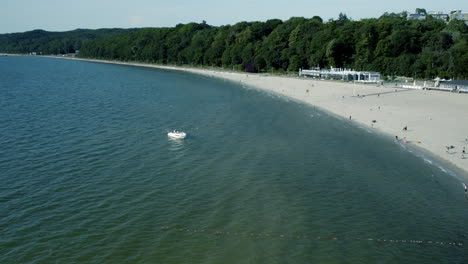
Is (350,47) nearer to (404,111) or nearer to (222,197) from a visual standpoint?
(404,111)

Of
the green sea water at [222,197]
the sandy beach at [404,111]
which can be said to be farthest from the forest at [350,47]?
the green sea water at [222,197]

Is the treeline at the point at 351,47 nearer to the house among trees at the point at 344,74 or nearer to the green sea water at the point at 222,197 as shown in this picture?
the house among trees at the point at 344,74

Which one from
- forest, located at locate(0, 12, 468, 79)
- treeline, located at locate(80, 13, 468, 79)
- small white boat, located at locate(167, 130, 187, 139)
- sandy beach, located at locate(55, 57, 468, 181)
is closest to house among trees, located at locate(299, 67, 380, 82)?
forest, located at locate(0, 12, 468, 79)

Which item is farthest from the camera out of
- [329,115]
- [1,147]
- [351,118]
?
[329,115]

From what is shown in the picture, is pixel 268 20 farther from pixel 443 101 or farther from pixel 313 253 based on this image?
pixel 313 253

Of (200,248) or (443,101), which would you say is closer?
(200,248)

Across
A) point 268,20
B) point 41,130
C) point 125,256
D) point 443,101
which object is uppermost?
point 268,20

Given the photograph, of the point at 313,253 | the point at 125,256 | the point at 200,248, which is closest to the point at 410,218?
the point at 313,253
